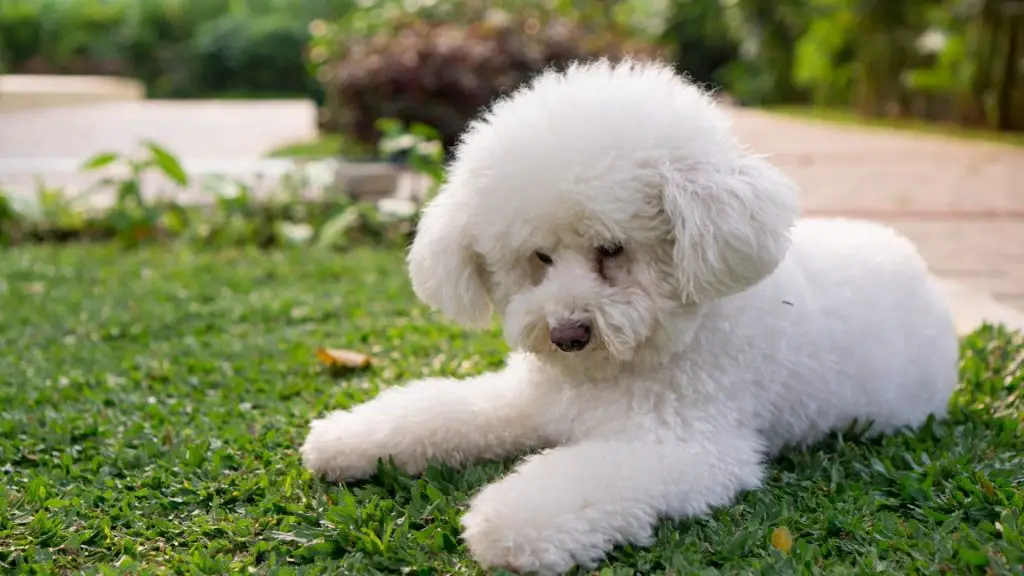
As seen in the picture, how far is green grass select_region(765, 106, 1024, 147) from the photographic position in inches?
477

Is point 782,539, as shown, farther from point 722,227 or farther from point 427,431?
point 427,431

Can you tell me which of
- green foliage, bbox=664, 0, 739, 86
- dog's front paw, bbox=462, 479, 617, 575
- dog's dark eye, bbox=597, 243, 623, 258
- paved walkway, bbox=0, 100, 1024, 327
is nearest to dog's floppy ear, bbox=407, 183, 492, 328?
dog's dark eye, bbox=597, 243, 623, 258

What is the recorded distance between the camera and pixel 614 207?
2.44 meters

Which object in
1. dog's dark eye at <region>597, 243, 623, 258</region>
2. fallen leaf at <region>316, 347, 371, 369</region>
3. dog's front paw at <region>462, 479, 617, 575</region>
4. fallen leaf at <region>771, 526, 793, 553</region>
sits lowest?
fallen leaf at <region>316, 347, 371, 369</region>

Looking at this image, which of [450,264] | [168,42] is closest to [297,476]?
[450,264]

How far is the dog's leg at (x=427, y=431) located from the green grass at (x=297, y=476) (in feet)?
0.20

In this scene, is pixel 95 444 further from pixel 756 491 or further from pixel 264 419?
pixel 756 491

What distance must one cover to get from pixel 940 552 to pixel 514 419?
1.10 meters

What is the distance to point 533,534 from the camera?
2.18 meters

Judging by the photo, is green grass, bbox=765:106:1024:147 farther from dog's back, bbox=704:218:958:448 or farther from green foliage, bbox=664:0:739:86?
dog's back, bbox=704:218:958:448

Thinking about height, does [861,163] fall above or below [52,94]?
above

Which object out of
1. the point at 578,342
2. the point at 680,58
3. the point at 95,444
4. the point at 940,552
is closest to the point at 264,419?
the point at 95,444

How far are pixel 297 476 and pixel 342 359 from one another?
1090 mm

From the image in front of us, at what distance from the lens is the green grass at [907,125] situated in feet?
39.8
